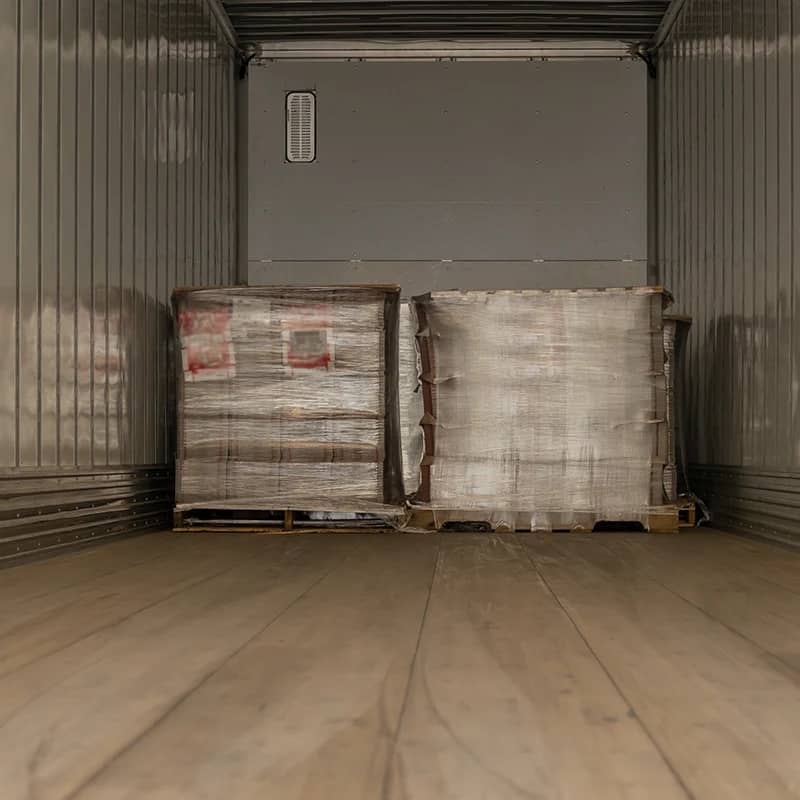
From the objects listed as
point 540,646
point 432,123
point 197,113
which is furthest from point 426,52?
point 540,646

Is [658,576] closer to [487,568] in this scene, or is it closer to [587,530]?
[487,568]

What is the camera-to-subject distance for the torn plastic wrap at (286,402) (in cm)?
495

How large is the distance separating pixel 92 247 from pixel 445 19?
3.47 m

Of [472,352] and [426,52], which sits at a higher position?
[426,52]

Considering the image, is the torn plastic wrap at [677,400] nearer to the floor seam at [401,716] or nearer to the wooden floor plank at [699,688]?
the wooden floor plank at [699,688]

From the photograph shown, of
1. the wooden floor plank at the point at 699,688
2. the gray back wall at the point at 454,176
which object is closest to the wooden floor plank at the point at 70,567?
the wooden floor plank at the point at 699,688

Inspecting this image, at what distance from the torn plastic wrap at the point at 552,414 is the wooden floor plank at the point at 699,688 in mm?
2211

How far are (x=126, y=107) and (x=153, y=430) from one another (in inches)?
63.5

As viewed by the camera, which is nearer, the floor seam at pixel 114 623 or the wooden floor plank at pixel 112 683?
the wooden floor plank at pixel 112 683

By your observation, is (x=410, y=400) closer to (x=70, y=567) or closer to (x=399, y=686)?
(x=70, y=567)

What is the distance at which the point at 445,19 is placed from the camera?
644cm

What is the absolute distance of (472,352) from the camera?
5043 mm

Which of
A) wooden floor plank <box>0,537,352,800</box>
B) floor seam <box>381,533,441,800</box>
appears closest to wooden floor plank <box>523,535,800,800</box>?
floor seam <box>381,533,441,800</box>

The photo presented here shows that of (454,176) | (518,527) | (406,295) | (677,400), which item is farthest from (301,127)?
(518,527)
